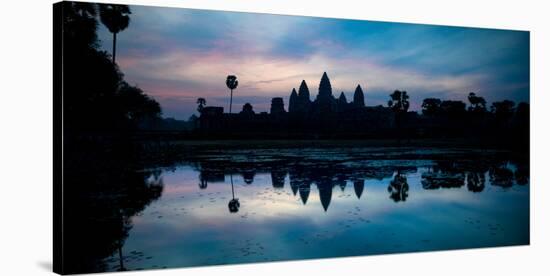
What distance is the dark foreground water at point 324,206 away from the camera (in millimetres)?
8258

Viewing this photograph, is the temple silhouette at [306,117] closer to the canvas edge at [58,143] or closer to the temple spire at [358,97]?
the temple spire at [358,97]

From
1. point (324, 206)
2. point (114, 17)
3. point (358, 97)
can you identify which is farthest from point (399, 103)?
point (114, 17)

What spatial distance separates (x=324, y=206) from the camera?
8.96 m

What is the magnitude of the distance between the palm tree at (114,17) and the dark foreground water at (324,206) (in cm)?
174

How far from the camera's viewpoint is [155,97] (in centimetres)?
844

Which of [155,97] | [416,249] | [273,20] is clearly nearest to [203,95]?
[155,97]

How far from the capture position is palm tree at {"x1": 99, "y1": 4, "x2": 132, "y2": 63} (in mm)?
8000

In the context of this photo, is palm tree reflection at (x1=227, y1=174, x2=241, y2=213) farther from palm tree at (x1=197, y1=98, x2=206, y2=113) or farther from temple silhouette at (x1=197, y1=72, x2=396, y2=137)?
palm tree at (x1=197, y1=98, x2=206, y2=113)

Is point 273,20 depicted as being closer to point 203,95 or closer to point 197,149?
point 203,95

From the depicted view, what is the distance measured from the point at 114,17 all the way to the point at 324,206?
344 centimetres

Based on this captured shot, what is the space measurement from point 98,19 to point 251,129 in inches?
95.1

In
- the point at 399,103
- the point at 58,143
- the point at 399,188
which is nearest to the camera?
the point at 58,143

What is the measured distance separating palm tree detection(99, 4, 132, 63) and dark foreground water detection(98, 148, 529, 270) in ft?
5.71

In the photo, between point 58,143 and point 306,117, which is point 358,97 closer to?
point 306,117
